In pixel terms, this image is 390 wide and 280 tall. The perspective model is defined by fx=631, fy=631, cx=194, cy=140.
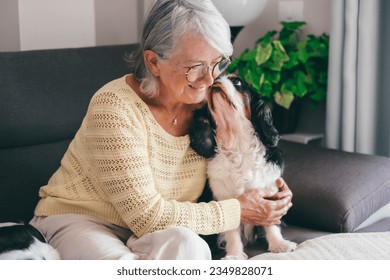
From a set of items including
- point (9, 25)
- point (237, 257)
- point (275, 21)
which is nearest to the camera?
point (237, 257)

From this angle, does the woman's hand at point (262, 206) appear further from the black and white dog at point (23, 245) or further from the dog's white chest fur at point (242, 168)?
the black and white dog at point (23, 245)

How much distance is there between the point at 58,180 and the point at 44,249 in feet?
0.91

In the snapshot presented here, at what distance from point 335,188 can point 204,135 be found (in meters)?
0.50

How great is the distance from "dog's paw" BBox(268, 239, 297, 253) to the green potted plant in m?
0.99

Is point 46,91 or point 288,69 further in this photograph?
point 288,69

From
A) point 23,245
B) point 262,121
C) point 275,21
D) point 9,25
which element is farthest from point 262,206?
point 275,21

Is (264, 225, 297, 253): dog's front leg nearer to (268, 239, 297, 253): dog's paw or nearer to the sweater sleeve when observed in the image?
(268, 239, 297, 253): dog's paw

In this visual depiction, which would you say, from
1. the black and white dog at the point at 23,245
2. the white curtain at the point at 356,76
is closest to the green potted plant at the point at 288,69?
the white curtain at the point at 356,76

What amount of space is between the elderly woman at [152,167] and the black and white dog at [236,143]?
0.04 m

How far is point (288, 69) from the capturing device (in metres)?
2.72

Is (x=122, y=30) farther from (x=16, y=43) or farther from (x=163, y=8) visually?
(x=163, y=8)

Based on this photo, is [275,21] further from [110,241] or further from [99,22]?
[110,241]
